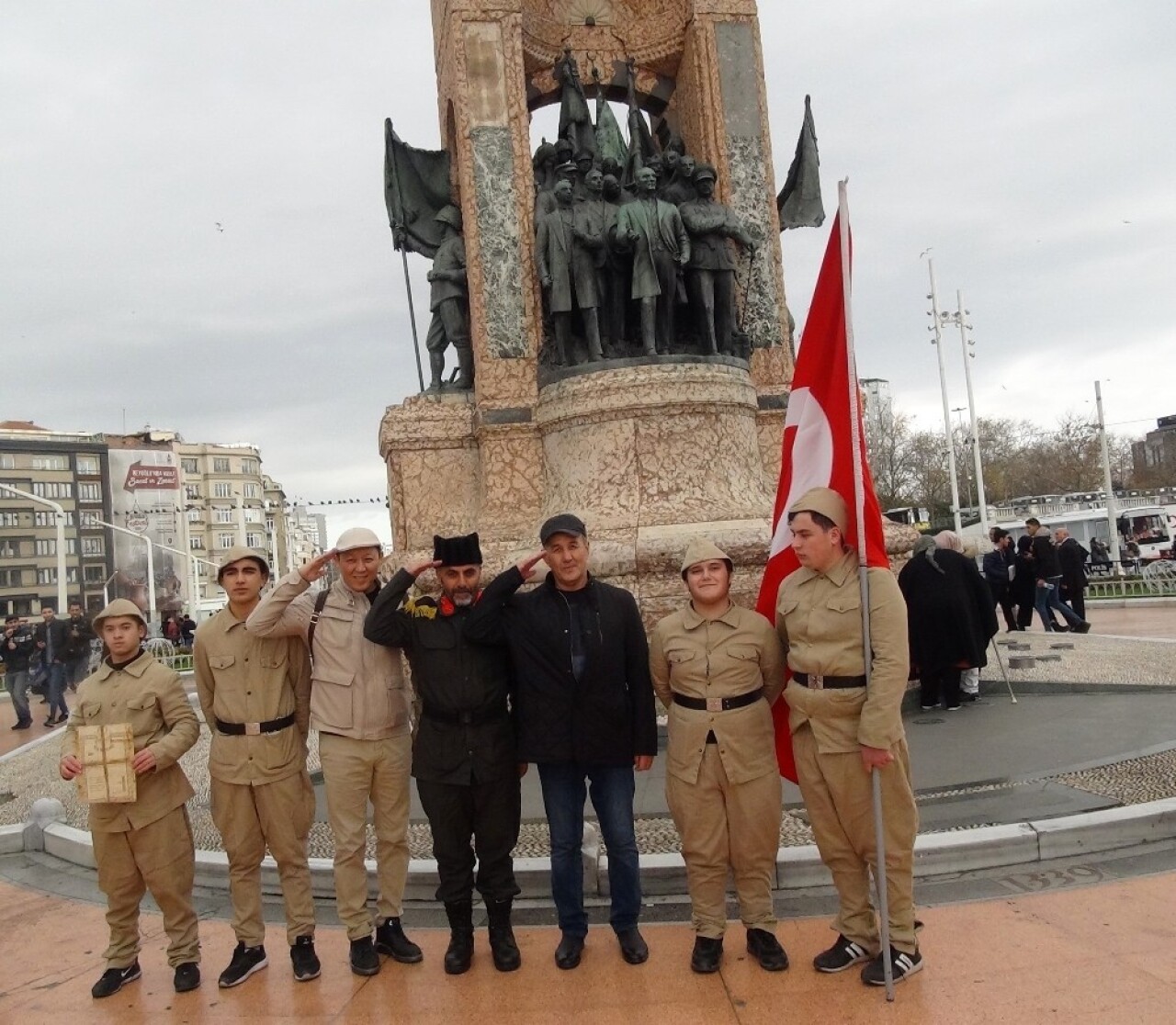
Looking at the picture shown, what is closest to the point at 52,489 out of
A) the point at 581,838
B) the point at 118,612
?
the point at 118,612

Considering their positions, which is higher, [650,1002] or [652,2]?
[652,2]

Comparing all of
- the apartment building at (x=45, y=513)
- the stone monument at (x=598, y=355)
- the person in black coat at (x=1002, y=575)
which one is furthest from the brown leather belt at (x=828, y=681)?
the apartment building at (x=45, y=513)

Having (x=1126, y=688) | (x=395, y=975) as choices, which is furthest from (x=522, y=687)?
(x=1126, y=688)

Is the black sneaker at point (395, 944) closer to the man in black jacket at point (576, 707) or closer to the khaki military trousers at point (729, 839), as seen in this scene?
the man in black jacket at point (576, 707)

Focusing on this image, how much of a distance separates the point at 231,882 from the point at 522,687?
4.69 ft

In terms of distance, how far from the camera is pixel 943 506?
A: 60.2m

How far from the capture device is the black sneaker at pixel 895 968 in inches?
142

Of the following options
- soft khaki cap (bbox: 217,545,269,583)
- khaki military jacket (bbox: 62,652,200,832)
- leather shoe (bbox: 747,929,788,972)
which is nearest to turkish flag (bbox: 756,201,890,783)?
leather shoe (bbox: 747,929,788,972)

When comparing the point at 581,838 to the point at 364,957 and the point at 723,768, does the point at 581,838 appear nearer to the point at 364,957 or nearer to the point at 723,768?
the point at 723,768

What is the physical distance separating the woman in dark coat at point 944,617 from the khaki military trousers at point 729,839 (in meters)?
4.56

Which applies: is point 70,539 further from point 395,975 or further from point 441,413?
point 395,975

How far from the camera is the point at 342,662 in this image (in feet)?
14.0

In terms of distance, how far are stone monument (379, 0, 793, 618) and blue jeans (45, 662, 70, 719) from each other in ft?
24.6

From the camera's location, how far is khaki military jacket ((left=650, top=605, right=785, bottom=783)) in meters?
3.92
